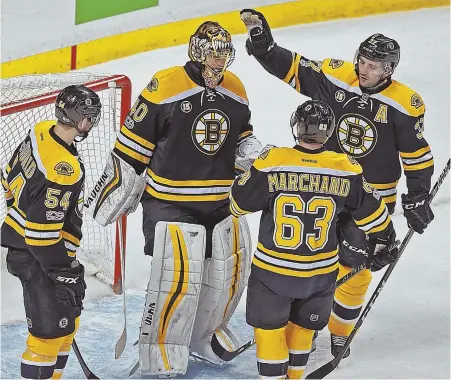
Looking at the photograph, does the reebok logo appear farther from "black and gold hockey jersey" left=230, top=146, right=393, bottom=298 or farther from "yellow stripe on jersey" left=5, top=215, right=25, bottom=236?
"yellow stripe on jersey" left=5, top=215, right=25, bottom=236

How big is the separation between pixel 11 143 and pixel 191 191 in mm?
1120

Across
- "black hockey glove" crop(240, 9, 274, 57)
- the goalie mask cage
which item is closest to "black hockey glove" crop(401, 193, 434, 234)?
"black hockey glove" crop(240, 9, 274, 57)

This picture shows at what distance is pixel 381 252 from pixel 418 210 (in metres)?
0.21

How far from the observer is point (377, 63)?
156 inches

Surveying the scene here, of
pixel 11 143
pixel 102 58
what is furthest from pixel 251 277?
pixel 102 58

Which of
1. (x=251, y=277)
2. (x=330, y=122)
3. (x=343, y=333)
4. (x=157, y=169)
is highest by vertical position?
(x=330, y=122)

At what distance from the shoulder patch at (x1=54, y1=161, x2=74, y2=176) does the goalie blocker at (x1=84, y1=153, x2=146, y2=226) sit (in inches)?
18.3

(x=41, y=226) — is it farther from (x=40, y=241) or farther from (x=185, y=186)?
(x=185, y=186)

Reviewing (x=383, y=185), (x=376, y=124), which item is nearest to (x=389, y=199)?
(x=383, y=185)

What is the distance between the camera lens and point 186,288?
4023 millimetres

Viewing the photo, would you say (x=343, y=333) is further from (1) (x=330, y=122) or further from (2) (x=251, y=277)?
(1) (x=330, y=122)

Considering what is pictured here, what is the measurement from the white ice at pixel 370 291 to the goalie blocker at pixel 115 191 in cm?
58

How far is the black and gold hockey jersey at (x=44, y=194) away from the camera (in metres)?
3.47

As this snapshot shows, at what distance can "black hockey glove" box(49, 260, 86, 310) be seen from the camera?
3.54 metres
